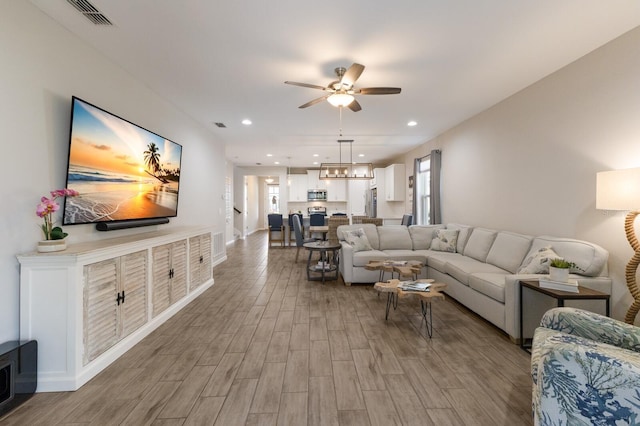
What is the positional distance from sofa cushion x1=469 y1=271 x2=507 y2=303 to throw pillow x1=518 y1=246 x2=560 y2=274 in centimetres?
27

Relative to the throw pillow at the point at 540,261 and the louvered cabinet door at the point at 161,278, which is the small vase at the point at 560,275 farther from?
the louvered cabinet door at the point at 161,278

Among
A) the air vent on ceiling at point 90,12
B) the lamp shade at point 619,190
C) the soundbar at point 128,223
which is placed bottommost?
the soundbar at point 128,223

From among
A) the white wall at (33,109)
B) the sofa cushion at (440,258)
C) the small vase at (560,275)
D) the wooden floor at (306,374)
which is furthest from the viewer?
the sofa cushion at (440,258)

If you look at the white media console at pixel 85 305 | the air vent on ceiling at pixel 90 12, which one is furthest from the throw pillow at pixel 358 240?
the air vent on ceiling at pixel 90 12

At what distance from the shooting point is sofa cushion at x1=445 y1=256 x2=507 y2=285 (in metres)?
3.46

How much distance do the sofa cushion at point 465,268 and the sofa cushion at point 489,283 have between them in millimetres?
110

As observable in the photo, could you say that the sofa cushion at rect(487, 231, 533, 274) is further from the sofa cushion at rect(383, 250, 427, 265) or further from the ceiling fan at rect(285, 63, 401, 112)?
the ceiling fan at rect(285, 63, 401, 112)

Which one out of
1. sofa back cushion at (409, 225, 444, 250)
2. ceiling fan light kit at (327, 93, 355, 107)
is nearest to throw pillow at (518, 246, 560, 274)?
sofa back cushion at (409, 225, 444, 250)

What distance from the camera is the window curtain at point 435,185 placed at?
237 inches

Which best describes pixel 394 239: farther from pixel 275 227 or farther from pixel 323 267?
pixel 275 227

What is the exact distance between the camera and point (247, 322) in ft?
10.3

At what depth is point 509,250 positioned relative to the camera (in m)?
3.53

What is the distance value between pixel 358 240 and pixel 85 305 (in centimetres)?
368

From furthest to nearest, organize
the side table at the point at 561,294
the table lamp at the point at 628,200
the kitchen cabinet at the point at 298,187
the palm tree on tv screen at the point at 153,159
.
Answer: the kitchen cabinet at the point at 298,187
the palm tree on tv screen at the point at 153,159
the side table at the point at 561,294
the table lamp at the point at 628,200
